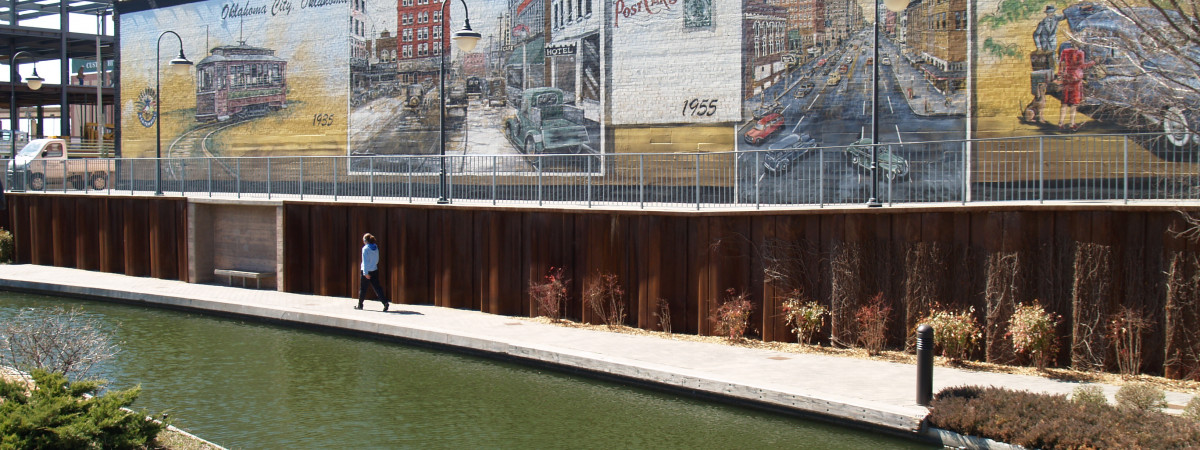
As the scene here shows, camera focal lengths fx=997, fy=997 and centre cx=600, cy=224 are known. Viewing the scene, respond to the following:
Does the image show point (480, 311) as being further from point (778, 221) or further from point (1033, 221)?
point (1033, 221)

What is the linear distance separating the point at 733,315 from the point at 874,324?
2186 mm

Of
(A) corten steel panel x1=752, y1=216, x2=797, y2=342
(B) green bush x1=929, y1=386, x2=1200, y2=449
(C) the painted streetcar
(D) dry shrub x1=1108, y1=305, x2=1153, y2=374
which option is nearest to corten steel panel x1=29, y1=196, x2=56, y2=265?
(C) the painted streetcar

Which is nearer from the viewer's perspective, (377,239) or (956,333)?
(956,333)

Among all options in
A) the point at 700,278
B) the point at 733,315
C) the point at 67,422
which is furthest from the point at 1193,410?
the point at 67,422

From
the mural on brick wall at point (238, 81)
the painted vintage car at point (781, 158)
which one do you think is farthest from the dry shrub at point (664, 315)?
the mural on brick wall at point (238, 81)

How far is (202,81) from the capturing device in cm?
3516

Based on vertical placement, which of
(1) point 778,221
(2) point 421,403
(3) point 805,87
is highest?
(3) point 805,87

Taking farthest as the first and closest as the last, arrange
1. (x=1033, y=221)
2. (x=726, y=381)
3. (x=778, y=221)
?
(x=778, y=221), (x=1033, y=221), (x=726, y=381)

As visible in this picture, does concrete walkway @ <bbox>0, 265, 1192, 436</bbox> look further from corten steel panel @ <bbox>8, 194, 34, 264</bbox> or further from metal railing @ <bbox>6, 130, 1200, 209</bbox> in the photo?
corten steel panel @ <bbox>8, 194, 34, 264</bbox>

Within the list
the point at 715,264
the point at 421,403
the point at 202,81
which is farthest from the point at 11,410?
the point at 202,81

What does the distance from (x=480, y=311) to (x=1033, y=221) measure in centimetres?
1024

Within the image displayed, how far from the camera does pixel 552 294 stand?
701 inches

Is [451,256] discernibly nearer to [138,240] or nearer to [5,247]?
[138,240]

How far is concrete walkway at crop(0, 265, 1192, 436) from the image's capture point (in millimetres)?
11277
